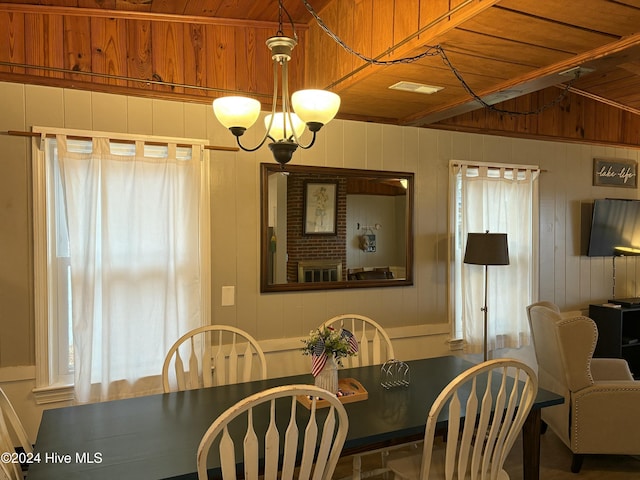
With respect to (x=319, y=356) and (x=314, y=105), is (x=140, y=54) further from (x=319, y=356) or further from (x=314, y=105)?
(x=319, y=356)

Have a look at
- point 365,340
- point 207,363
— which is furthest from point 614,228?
point 207,363

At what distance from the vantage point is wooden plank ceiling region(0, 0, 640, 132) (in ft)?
6.65

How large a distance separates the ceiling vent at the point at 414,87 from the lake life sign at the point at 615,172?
8.23 ft

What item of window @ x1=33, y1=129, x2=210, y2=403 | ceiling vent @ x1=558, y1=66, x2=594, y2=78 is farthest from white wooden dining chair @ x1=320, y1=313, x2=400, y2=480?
ceiling vent @ x1=558, y1=66, x2=594, y2=78

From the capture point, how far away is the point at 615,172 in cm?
462

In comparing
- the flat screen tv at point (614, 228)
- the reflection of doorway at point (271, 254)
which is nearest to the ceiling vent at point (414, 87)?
the reflection of doorway at point (271, 254)

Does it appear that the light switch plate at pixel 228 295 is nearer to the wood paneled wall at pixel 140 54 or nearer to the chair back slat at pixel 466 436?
the wood paneled wall at pixel 140 54

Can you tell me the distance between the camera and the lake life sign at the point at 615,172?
4527 mm

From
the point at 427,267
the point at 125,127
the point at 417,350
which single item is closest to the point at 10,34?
the point at 125,127

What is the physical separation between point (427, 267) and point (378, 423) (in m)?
1.97

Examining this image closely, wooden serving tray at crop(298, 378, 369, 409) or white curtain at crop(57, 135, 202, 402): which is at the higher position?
white curtain at crop(57, 135, 202, 402)

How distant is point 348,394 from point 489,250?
1728mm

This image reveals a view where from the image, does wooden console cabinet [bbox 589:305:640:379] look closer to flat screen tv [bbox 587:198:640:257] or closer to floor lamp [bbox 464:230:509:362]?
flat screen tv [bbox 587:198:640:257]

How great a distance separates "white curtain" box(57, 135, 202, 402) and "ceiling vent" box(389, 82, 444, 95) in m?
1.25
